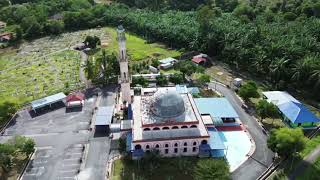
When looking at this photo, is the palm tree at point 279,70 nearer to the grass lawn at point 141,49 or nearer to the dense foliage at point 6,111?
the grass lawn at point 141,49

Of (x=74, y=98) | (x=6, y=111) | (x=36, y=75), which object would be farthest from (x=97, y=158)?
(x=36, y=75)

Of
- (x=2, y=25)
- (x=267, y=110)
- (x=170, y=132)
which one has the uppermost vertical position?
(x=267, y=110)

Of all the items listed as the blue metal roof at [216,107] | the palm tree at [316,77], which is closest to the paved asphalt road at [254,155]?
the blue metal roof at [216,107]

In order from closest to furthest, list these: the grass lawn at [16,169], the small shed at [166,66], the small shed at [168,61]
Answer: the grass lawn at [16,169] → the small shed at [166,66] → the small shed at [168,61]

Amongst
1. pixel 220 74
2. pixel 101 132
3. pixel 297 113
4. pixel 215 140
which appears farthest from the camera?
pixel 220 74

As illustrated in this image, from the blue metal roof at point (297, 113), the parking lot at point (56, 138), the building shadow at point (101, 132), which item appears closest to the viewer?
the parking lot at point (56, 138)

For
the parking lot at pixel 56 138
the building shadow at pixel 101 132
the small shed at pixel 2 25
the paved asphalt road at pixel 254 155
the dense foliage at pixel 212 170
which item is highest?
the dense foliage at pixel 212 170

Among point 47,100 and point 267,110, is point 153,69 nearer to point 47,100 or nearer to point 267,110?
point 47,100
